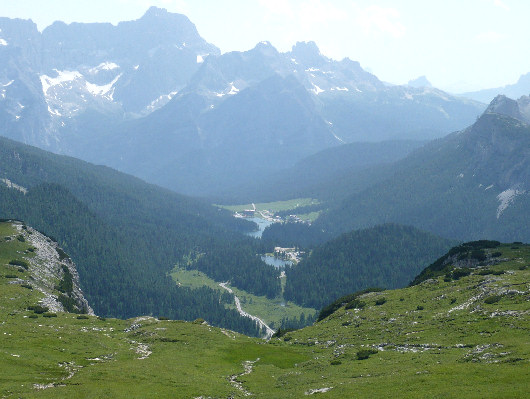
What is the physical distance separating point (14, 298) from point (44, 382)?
188 feet

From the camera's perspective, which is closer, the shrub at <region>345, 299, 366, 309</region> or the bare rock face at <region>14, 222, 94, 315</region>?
the shrub at <region>345, 299, 366, 309</region>

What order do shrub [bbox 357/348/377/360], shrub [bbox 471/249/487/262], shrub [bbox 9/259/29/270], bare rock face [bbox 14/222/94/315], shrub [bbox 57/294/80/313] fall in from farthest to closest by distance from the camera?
shrub [bbox 9/259/29/270], shrub [bbox 57/294/80/313], bare rock face [bbox 14/222/94/315], shrub [bbox 471/249/487/262], shrub [bbox 357/348/377/360]

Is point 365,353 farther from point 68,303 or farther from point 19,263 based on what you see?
point 19,263

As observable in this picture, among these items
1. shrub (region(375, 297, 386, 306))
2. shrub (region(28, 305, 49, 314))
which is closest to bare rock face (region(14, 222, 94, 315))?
shrub (region(28, 305, 49, 314))

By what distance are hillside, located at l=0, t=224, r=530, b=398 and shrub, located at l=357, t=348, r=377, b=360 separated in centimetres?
17

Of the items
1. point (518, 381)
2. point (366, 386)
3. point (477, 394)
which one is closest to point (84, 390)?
point (366, 386)

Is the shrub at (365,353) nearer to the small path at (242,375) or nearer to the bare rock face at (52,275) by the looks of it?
the small path at (242,375)

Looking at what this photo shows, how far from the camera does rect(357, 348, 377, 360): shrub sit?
76938mm

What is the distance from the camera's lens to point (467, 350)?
68.8m

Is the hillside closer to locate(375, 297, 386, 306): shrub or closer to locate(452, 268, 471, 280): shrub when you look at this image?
locate(375, 297, 386, 306): shrub

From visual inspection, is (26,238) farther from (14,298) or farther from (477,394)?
(477,394)

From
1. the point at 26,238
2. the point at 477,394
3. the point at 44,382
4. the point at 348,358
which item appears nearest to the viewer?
the point at 477,394

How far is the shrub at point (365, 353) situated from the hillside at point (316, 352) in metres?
0.17

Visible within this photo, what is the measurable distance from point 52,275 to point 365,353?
362 feet
